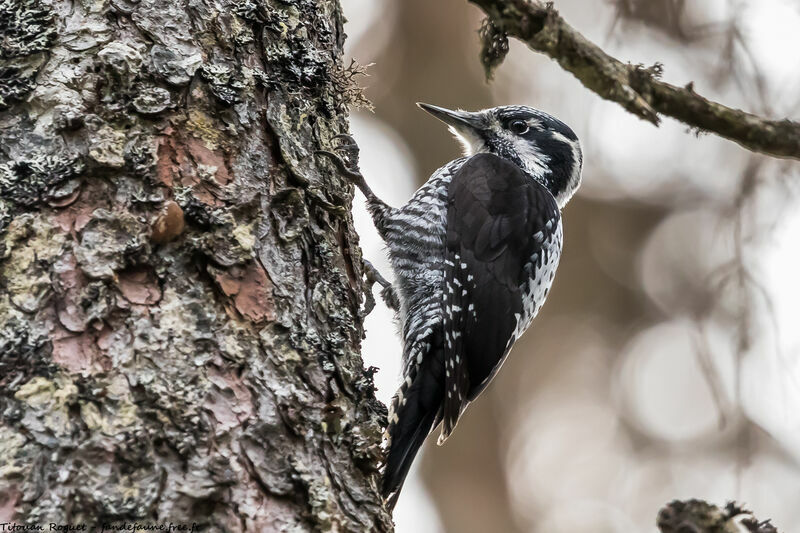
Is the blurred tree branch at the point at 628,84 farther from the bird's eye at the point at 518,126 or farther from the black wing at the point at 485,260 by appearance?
the bird's eye at the point at 518,126

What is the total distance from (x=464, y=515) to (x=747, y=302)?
326 centimetres

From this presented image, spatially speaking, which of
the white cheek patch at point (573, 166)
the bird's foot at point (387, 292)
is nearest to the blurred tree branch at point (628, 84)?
the bird's foot at point (387, 292)

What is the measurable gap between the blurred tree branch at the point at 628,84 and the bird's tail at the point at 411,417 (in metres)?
1.61

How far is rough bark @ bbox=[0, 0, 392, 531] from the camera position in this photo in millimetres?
1955

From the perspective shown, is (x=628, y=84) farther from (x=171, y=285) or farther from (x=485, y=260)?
(x=485, y=260)

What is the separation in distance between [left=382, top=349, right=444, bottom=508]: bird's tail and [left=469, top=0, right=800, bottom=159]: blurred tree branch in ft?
5.29

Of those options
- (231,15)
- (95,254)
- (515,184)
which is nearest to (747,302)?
(515,184)

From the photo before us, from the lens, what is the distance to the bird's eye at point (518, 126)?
196 inches

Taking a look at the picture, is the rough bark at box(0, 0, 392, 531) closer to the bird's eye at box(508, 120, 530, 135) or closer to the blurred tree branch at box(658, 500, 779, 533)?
the blurred tree branch at box(658, 500, 779, 533)

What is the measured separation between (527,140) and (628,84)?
8.61 ft

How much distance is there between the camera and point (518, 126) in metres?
5.00

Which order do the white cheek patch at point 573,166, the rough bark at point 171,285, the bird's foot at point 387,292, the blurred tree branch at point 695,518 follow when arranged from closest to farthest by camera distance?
the blurred tree branch at point 695,518, the rough bark at point 171,285, the bird's foot at point 387,292, the white cheek patch at point 573,166

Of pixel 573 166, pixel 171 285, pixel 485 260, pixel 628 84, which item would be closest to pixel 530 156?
pixel 573 166

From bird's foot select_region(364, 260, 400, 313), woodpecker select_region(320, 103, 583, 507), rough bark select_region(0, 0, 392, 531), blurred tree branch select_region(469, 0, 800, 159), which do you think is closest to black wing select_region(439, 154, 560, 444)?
woodpecker select_region(320, 103, 583, 507)
